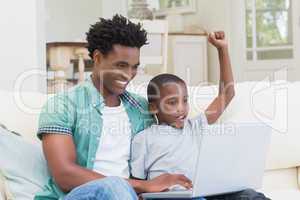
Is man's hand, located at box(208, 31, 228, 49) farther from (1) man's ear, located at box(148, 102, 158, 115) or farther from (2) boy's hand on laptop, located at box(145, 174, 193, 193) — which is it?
(2) boy's hand on laptop, located at box(145, 174, 193, 193)

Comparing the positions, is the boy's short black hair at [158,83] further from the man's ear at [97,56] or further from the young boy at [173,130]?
the man's ear at [97,56]

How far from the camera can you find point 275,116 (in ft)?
6.81

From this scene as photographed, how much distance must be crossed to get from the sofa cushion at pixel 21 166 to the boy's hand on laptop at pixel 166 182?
0.33 metres

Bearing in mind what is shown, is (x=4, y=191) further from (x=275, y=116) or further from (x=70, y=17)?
(x=70, y=17)

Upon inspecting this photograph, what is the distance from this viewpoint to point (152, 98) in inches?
71.4

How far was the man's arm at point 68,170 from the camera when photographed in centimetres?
144

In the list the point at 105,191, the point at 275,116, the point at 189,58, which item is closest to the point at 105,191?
the point at 105,191

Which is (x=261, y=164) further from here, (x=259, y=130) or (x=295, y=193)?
(x=295, y=193)

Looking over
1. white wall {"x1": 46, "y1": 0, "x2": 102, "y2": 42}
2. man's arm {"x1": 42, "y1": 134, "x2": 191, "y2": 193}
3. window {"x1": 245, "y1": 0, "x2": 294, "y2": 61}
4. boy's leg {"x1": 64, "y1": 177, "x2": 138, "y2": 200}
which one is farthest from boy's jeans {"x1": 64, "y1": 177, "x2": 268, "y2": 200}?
white wall {"x1": 46, "y1": 0, "x2": 102, "y2": 42}

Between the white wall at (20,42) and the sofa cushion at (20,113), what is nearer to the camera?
the sofa cushion at (20,113)

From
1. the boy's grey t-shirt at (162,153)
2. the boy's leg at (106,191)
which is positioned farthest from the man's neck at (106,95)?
the boy's leg at (106,191)

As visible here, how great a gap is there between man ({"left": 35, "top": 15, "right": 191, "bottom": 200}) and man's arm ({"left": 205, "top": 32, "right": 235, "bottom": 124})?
254 mm

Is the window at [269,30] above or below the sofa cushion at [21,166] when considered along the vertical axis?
above

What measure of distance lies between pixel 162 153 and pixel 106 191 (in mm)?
469
